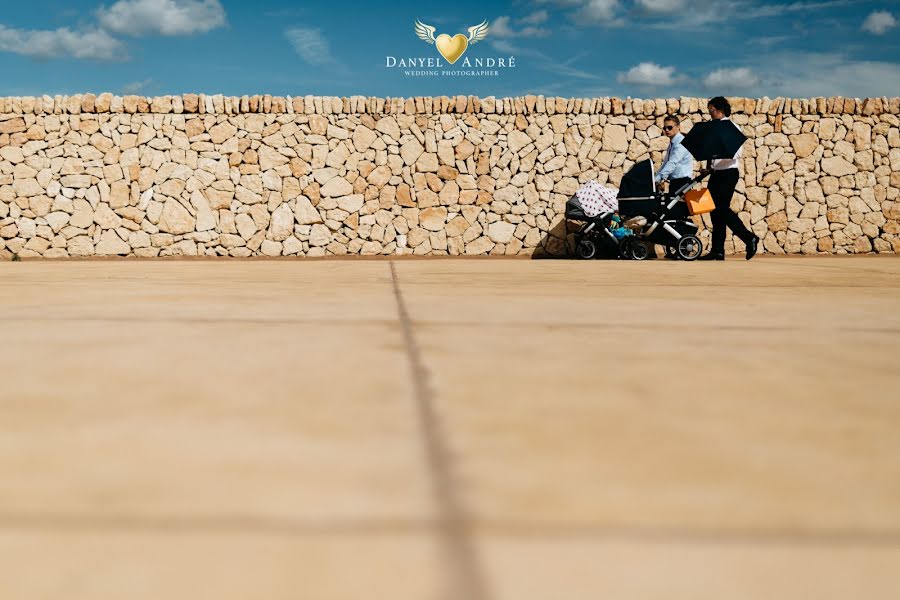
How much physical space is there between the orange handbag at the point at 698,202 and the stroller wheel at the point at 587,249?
4.49 feet

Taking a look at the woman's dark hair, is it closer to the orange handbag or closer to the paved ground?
the orange handbag

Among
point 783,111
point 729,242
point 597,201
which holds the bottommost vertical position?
point 729,242

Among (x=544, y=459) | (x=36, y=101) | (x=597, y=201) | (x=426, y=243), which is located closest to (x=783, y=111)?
(x=597, y=201)

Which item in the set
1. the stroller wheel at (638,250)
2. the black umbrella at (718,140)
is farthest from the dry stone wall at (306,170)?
the black umbrella at (718,140)

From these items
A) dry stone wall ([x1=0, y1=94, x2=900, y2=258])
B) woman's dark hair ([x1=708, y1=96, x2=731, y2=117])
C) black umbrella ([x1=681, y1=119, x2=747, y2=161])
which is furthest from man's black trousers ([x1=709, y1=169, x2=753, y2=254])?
dry stone wall ([x1=0, y1=94, x2=900, y2=258])

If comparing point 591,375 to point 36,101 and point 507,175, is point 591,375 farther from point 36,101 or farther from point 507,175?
point 36,101

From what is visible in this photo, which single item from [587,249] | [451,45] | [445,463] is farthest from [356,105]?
[445,463]

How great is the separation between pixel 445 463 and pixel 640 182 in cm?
824

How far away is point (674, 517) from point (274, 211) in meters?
10.3

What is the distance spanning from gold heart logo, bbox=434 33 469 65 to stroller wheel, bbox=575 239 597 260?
417 cm

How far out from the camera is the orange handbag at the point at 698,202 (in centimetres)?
877

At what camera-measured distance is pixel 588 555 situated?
944 mm

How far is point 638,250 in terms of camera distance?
30.6 feet

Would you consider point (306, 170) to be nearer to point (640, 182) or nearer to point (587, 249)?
point (587, 249)
